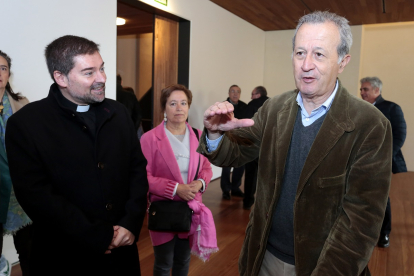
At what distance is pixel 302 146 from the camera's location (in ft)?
4.31

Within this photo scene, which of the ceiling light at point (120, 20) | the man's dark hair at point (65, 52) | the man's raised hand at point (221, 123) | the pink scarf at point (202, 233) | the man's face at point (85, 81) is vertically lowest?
the pink scarf at point (202, 233)

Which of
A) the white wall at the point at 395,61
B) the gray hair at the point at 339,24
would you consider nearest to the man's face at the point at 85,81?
the gray hair at the point at 339,24

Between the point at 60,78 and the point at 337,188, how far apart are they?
4.27ft

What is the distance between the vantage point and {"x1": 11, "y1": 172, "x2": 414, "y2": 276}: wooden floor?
307cm

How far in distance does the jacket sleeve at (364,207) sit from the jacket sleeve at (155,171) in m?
1.25

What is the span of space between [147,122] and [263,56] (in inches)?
161

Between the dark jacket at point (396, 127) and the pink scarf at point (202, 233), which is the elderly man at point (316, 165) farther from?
the dark jacket at point (396, 127)

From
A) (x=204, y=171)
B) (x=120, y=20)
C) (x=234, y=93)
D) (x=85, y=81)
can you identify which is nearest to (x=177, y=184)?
(x=204, y=171)

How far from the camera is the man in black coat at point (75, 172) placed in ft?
4.82

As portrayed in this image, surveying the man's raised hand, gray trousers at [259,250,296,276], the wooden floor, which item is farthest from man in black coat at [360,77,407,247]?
the man's raised hand

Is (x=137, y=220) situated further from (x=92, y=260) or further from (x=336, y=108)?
(x=336, y=108)

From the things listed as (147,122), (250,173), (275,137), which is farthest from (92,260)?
(147,122)

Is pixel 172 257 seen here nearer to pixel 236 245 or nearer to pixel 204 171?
pixel 204 171

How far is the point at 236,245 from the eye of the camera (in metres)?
3.57
